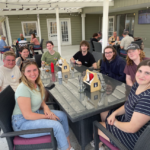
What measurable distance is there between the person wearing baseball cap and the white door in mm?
8755

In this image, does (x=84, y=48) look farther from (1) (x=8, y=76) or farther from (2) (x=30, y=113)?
(2) (x=30, y=113)

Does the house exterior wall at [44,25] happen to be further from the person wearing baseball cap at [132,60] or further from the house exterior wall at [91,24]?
the person wearing baseball cap at [132,60]

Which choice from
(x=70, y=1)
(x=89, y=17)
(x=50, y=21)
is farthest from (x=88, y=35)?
(x=70, y=1)

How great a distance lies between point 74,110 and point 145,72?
68 cm

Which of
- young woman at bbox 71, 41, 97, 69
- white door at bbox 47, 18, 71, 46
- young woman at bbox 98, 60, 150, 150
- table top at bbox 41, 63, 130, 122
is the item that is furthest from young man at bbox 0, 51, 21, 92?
white door at bbox 47, 18, 71, 46

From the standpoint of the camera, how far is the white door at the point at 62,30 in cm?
985

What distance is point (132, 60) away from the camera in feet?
6.49

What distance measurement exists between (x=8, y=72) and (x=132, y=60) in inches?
72.0

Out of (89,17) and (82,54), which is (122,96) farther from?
(89,17)

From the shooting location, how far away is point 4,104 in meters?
1.29

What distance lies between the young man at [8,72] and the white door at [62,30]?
8305 mm

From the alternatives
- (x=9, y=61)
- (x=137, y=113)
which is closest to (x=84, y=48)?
(x=9, y=61)

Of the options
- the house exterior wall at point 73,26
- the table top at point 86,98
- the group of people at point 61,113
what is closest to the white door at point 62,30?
the house exterior wall at point 73,26

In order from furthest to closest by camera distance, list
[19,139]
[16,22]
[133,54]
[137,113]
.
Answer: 1. [16,22]
2. [133,54]
3. [19,139]
4. [137,113]
